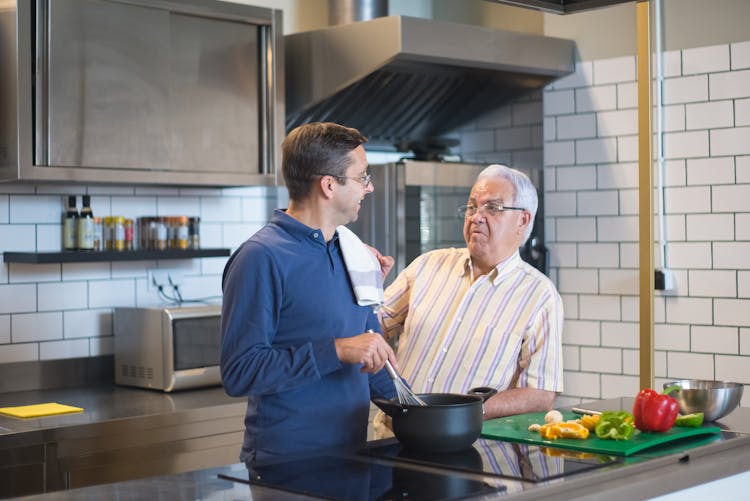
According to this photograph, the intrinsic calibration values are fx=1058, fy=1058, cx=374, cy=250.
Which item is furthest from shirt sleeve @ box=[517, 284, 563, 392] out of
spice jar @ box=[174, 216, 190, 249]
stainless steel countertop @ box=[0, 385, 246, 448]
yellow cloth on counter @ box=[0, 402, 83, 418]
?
spice jar @ box=[174, 216, 190, 249]

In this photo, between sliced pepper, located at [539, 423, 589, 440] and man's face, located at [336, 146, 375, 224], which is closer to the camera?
sliced pepper, located at [539, 423, 589, 440]

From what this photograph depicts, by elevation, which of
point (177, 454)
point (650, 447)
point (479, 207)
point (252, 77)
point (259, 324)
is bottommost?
point (177, 454)

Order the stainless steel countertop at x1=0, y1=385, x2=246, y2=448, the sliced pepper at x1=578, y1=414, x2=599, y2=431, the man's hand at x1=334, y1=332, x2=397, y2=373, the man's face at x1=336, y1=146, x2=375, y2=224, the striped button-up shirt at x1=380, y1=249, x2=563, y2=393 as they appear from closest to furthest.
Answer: the man's hand at x1=334, y1=332, x2=397, y2=373 < the sliced pepper at x1=578, y1=414, x2=599, y2=431 < the man's face at x1=336, y1=146, x2=375, y2=224 < the striped button-up shirt at x1=380, y1=249, x2=563, y2=393 < the stainless steel countertop at x1=0, y1=385, x2=246, y2=448

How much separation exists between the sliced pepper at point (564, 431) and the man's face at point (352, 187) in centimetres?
68

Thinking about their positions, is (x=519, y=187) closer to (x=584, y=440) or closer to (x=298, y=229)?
(x=298, y=229)

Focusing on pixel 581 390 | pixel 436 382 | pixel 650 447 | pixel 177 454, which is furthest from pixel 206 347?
pixel 650 447

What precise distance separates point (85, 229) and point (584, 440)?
7.81 feet

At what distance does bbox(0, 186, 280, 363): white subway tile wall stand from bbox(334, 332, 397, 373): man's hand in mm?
2120

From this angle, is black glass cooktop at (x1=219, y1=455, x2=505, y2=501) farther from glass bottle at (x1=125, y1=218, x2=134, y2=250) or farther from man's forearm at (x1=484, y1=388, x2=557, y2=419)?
glass bottle at (x1=125, y1=218, x2=134, y2=250)

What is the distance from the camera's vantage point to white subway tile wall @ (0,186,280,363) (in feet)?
13.1

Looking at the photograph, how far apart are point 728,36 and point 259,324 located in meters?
2.78

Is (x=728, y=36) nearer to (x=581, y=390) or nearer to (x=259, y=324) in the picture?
(x=581, y=390)

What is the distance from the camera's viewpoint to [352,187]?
250cm

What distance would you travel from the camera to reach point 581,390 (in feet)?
15.6
